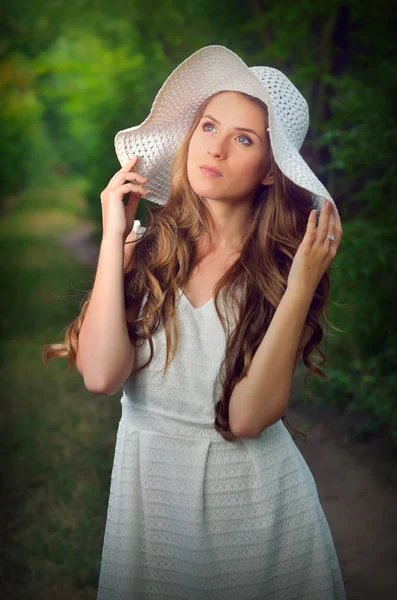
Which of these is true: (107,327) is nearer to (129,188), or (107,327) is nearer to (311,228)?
(129,188)

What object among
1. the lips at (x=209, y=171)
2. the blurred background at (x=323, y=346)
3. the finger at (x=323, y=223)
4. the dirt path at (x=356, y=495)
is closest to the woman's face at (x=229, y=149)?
the lips at (x=209, y=171)

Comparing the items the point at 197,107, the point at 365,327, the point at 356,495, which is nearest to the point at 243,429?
the point at 197,107

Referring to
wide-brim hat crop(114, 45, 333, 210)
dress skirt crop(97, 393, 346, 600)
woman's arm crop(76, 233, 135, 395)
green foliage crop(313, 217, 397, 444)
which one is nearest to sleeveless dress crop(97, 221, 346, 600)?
dress skirt crop(97, 393, 346, 600)

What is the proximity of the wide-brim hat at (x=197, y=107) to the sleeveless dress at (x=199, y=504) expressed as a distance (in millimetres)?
360

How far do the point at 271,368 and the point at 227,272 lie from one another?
26cm

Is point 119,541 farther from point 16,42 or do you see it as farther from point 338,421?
point 16,42

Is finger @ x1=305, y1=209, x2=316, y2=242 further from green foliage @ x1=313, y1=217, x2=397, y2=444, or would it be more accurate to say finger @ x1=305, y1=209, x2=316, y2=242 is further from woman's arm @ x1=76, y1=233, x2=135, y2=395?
green foliage @ x1=313, y1=217, x2=397, y2=444

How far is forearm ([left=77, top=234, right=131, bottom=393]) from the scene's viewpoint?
1.72 meters

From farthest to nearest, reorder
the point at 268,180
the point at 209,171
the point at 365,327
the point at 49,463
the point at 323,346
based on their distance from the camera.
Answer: the point at 323,346 → the point at 365,327 → the point at 49,463 → the point at 268,180 → the point at 209,171

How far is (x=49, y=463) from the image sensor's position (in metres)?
4.40

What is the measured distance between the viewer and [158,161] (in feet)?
6.66

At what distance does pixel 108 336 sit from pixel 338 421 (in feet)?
11.2

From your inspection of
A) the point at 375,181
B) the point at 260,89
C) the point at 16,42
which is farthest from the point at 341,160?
the point at 16,42

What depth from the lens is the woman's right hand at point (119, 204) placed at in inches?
69.6
